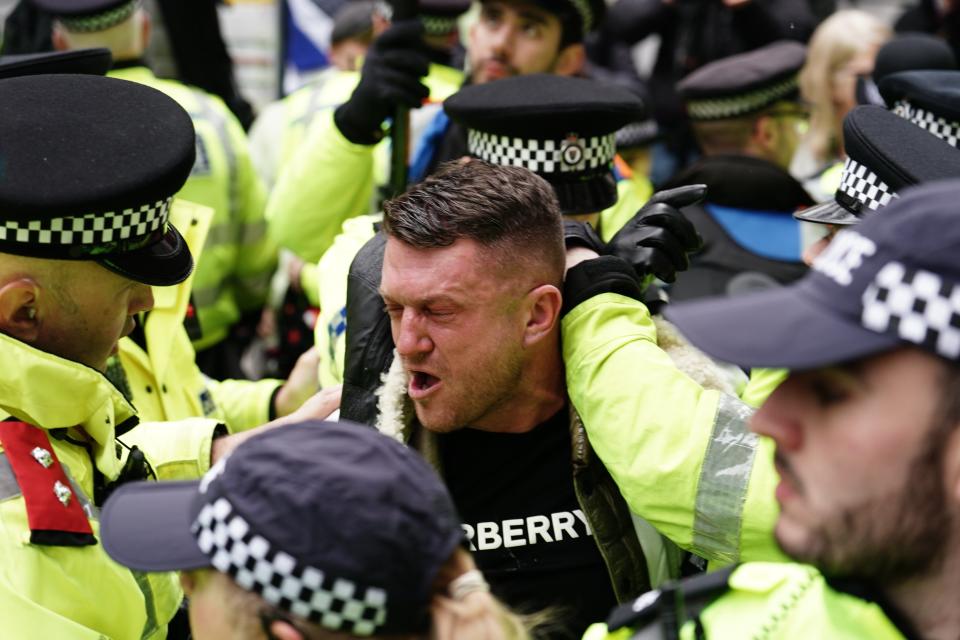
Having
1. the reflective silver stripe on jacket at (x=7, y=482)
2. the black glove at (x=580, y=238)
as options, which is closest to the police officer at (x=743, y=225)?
the black glove at (x=580, y=238)

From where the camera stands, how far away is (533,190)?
2.90m

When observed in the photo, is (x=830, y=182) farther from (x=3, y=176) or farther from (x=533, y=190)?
(x=3, y=176)

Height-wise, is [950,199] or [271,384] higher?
[950,199]

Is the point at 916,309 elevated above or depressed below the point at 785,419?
above

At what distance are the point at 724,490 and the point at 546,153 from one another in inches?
58.7

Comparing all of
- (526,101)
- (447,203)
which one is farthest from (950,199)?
(526,101)

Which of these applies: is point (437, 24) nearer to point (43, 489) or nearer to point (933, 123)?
point (933, 123)

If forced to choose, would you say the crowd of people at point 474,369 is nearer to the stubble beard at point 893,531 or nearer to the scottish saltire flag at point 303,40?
the stubble beard at point 893,531

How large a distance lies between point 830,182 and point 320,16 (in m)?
4.62

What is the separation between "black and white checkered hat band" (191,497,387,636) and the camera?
1.65 metres

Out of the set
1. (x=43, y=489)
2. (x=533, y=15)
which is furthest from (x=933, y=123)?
(x=43, y=489)

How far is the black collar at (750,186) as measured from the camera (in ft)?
15.9

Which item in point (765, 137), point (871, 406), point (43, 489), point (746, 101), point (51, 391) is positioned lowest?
point (765, 137)

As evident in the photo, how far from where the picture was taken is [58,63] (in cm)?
331
